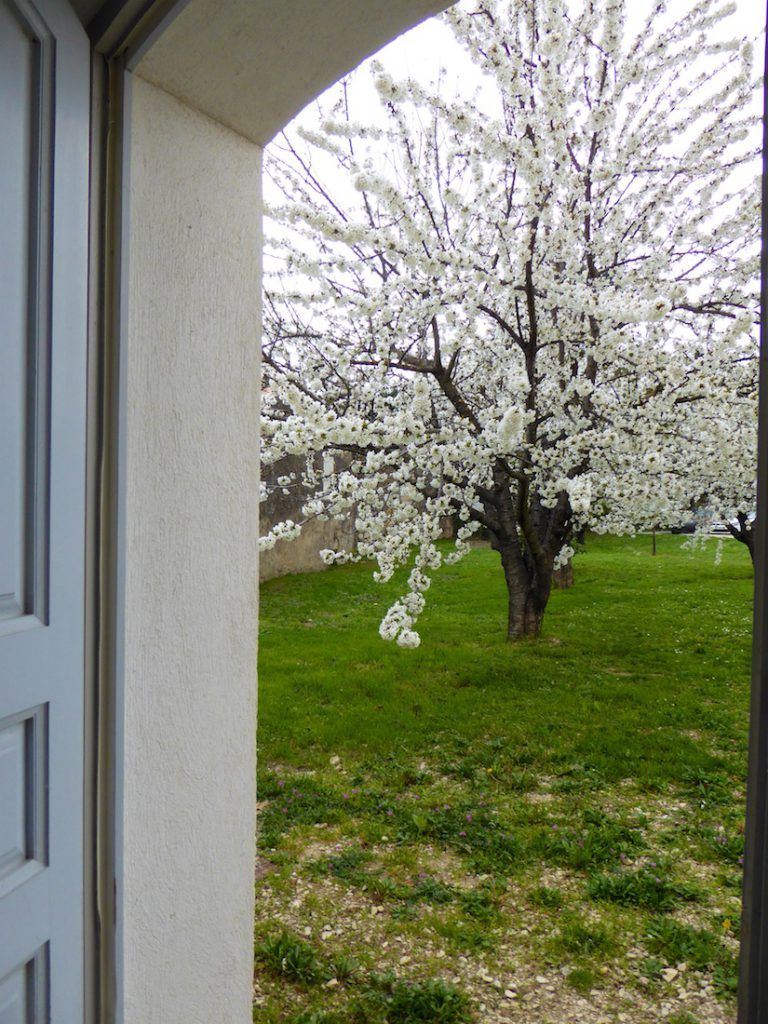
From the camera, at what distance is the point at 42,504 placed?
978 mm

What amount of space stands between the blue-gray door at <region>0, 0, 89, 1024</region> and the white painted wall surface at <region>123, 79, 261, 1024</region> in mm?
117

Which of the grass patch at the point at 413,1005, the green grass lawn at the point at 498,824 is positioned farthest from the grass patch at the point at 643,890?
the grass patch at the point at 413,1005

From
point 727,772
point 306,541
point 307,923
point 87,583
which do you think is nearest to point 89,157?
point 87,583

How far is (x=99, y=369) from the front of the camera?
3.59 ft

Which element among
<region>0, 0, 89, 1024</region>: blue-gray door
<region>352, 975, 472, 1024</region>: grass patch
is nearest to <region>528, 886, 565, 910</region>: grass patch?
<region>352, 975, 472, 1024</region>: grass patch

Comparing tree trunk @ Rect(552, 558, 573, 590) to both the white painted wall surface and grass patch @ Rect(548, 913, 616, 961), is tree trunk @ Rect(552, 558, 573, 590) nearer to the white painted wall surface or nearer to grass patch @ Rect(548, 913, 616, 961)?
grass patch @ Rect(548, 913, 616, 961)

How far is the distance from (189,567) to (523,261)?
310cm

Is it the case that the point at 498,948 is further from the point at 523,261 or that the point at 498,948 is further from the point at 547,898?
the point at 523,261

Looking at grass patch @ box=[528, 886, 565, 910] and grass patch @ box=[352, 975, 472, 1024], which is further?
grass patch @ box=[528, 886, 565, 910]

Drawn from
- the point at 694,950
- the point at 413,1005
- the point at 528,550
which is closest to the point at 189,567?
the point at 413,1005

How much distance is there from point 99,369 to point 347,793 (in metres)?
2.74

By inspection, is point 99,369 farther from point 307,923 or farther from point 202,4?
point 307,923

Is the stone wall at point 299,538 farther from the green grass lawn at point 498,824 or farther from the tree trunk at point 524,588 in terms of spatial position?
the tree trunk at point 524,588

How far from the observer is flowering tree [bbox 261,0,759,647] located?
3.71 m
